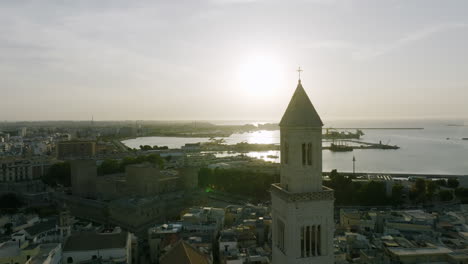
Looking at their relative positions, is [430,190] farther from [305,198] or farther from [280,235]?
[305,198]

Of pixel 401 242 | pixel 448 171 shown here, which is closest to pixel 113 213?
pixel 401 242

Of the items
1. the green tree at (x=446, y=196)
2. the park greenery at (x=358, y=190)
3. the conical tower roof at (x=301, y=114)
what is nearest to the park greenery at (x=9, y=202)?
the park greenery at (x=358, y=190)

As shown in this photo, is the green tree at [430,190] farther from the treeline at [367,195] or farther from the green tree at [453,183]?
the green tree at [453,183]

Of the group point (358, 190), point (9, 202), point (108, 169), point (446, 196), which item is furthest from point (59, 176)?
point (446, 196)

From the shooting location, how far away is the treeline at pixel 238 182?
18.4 metres

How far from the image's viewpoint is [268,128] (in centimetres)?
13825

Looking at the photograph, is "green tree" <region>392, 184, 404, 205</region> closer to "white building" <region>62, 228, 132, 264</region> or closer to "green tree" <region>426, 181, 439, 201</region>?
"green tree" <region>426, 181, 439, 201</region>

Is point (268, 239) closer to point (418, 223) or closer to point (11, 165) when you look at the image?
point (418, 223)

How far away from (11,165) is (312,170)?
2608 cm

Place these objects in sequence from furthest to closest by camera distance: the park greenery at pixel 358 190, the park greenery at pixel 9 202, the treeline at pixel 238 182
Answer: the treeline at pixel 238 182, the park greenery at pixel 9 202, the park greenery at pixel 358 190

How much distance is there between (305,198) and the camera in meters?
4.39

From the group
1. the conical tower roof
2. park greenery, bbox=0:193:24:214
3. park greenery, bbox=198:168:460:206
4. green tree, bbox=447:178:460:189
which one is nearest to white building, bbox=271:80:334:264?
the conical tower roof

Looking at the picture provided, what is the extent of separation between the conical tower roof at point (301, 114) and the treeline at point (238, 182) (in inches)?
537

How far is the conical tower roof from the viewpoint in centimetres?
448
